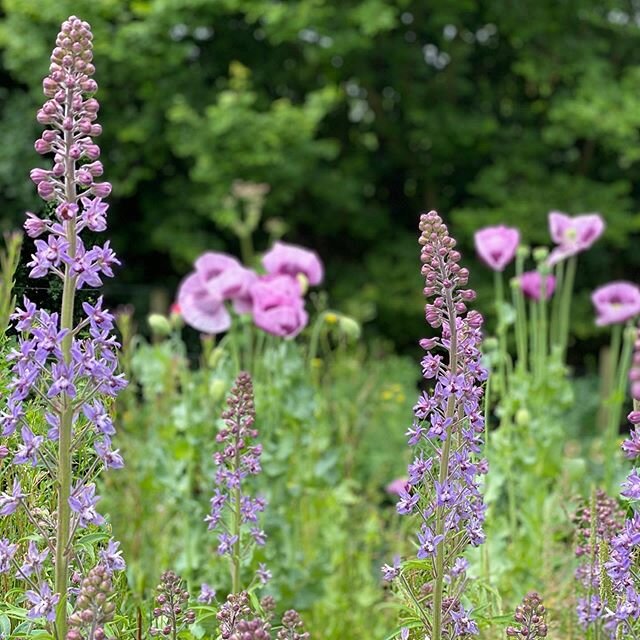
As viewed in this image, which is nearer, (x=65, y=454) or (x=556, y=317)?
(x=65, y=454)

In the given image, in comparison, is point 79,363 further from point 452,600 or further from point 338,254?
point 338,254

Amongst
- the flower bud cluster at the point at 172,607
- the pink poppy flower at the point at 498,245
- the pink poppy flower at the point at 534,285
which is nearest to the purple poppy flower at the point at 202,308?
the pink poppy flower at the point at 498,245

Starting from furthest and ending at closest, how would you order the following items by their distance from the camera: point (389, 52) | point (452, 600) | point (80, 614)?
point (389, 52) < point (452, 600) < point (80, 614)

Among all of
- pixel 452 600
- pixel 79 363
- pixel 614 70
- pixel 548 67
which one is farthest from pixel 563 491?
pixel 614 70

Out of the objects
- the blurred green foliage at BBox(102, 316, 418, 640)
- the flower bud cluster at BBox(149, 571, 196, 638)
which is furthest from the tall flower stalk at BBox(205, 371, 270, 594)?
the blurred green foliage at BBox(102, 316, 418, 640)

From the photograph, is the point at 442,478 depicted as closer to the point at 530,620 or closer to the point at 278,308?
the point at 530,620

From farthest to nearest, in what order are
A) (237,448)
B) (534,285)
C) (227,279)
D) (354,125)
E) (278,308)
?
(354,125)
(534,285)
(227,279)
(278,308)
(237,448)

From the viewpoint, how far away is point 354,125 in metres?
9.29

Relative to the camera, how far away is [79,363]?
1136 mm

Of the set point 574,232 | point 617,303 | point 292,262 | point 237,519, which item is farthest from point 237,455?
point 617,303

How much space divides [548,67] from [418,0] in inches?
47.5

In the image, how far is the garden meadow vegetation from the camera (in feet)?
3.81

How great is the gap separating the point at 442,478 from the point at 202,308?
160cm

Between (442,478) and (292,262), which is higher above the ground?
(292,262)
